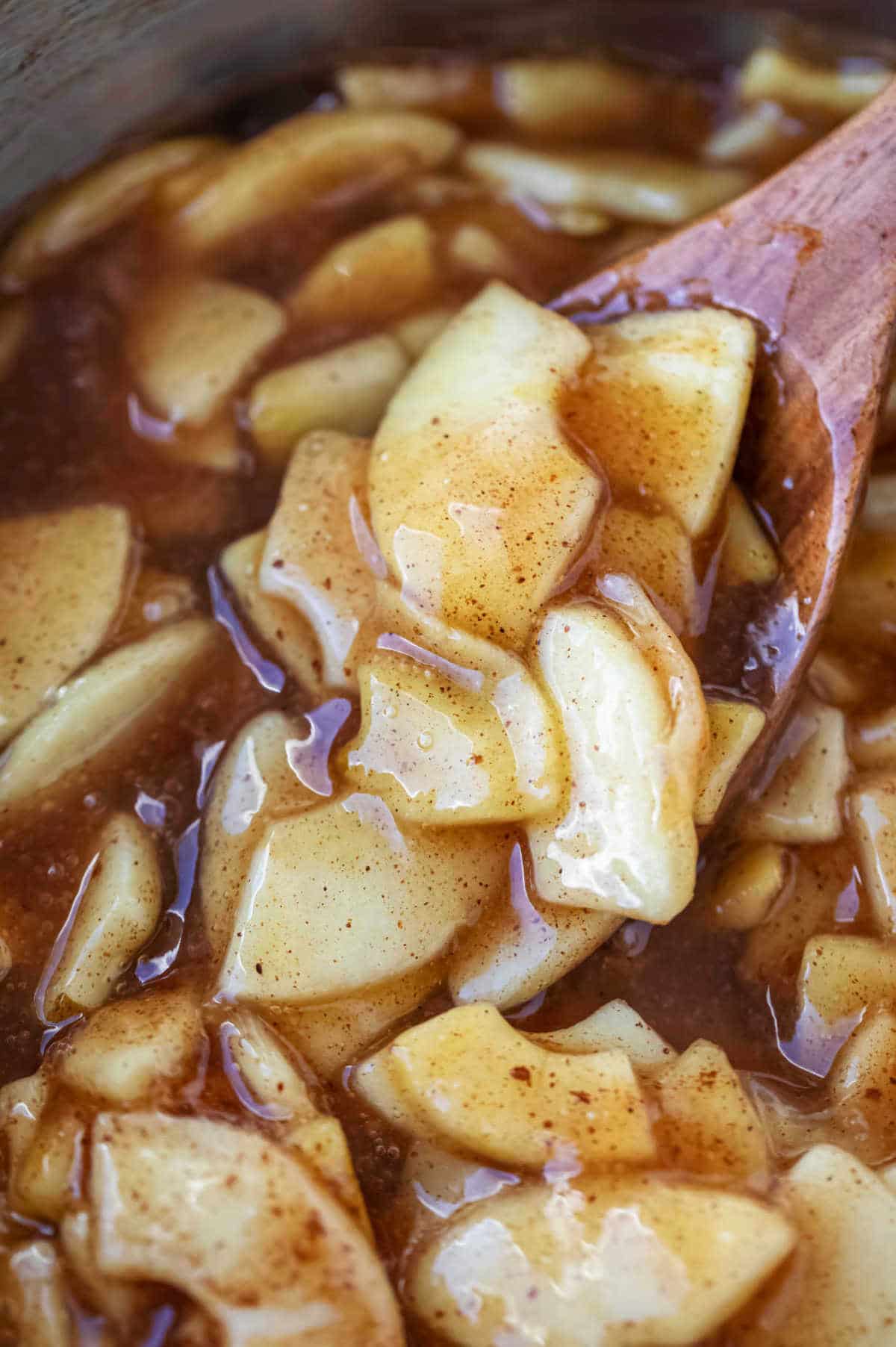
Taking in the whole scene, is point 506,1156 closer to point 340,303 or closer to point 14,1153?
point 14,1153

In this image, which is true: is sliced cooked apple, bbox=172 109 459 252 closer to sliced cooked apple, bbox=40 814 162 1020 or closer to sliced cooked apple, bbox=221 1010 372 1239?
sliced cooked apple, bbox=40 814 162 1020

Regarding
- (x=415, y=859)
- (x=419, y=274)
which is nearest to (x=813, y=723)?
(x=415, y=859)

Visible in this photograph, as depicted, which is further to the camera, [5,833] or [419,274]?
[419,274]

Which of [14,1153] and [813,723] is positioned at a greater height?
[14,1153]

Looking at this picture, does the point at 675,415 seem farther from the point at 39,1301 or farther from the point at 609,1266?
the point at 39,1301

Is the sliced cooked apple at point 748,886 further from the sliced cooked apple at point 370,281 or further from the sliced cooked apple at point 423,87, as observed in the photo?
the sliced cooked apple at point 423,87

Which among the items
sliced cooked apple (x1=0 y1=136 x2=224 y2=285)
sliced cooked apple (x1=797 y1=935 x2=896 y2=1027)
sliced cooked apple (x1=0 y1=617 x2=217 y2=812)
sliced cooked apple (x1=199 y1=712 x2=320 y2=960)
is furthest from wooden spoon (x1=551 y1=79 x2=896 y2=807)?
sliced cooked apple (x1=0 y1=136 x2=224 y2=285)

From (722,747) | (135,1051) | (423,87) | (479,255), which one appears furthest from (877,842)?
(423,87)
